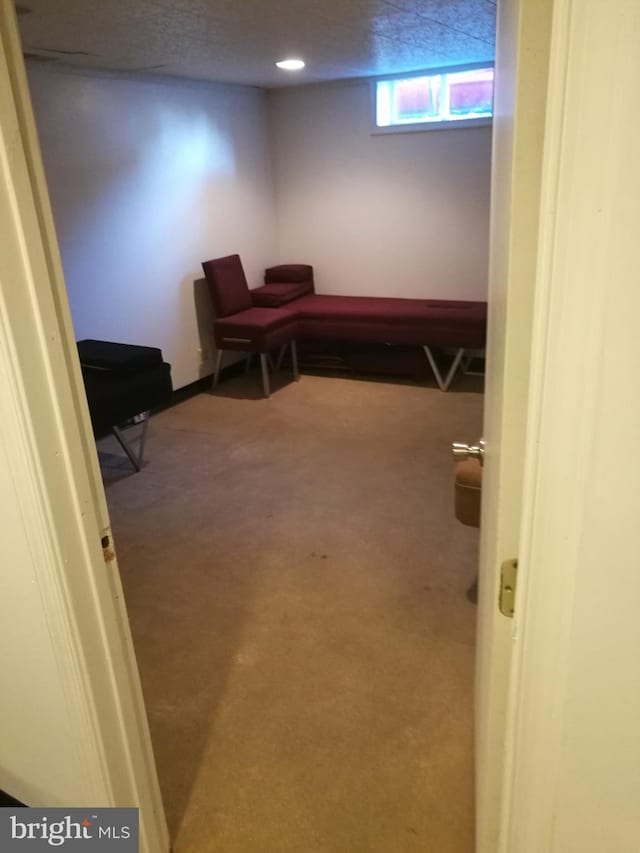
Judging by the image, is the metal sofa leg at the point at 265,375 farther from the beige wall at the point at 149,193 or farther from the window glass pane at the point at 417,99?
the window glass pane at the point at 417,99

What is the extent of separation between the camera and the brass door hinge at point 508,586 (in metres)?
0.82

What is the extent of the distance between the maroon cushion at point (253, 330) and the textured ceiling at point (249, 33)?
1548 millimetres

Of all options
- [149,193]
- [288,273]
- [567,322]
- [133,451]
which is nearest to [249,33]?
[149,193]

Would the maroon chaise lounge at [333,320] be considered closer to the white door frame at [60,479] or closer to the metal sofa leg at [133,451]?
the metal sofa leg at [133,451]

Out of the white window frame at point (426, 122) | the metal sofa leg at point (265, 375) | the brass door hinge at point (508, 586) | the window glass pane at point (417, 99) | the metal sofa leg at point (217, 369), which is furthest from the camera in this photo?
the metal sofa leg at point (217, 369)

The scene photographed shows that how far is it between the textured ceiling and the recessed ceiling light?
59 millimetres

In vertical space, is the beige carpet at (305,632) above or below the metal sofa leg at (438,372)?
below

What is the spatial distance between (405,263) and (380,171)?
2.35 feet

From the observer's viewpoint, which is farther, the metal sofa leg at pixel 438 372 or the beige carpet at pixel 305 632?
the metal sofa leg at pixel 438 372

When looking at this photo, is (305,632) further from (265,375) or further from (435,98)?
(435,98)

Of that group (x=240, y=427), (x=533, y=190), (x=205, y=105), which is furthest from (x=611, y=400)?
(x=205, y=105)
